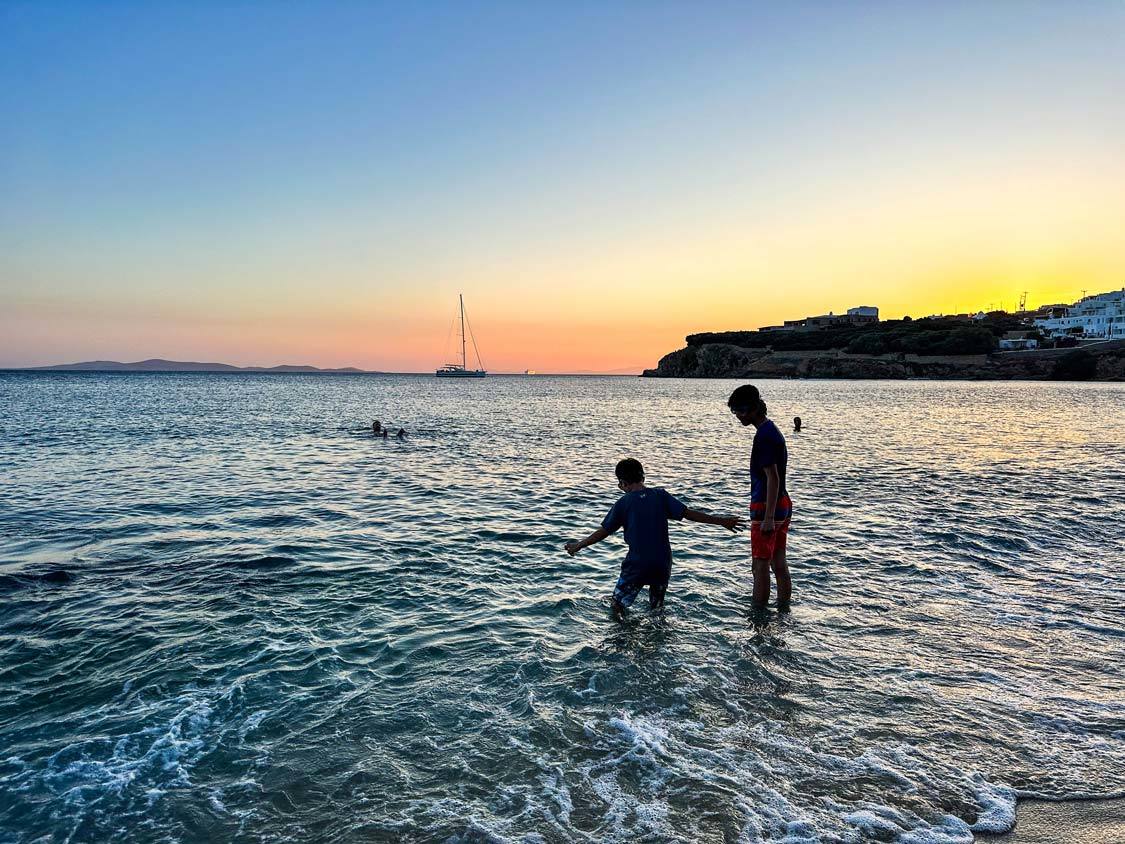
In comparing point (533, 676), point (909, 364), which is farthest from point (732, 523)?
point (909, 364)

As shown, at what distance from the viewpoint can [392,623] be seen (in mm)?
8219

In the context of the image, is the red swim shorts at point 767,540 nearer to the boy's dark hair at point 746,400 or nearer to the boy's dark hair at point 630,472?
the boy's dark hair at point 746,400

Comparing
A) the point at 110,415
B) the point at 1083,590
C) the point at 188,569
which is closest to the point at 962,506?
the point at 1083,590

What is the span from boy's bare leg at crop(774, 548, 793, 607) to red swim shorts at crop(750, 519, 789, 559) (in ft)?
0.44

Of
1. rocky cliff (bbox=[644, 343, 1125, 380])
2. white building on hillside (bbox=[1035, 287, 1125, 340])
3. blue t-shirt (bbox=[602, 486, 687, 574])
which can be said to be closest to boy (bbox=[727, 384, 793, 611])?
blue t-shirt (bbox=[602, 486, 687, 574])

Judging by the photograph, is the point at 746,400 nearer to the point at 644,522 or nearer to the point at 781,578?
the point at 644,522

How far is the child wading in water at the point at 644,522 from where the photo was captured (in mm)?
7527

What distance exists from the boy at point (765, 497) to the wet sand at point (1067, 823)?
388 centimetres

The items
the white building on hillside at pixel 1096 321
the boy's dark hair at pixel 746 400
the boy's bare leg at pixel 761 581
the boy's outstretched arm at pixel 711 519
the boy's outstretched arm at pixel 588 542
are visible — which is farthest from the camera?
the white building on hillside at pixel 1096 321

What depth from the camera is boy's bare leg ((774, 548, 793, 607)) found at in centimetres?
838

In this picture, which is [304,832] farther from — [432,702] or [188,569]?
[188,569]

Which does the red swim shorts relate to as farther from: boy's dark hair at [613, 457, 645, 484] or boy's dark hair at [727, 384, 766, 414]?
boy's dark hair at [613, 457, 645, 484]

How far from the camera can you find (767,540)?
8.03 meters

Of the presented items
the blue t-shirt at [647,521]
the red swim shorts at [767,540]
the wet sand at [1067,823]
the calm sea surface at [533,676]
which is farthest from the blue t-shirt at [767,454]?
the wet sand at [1067,823]
